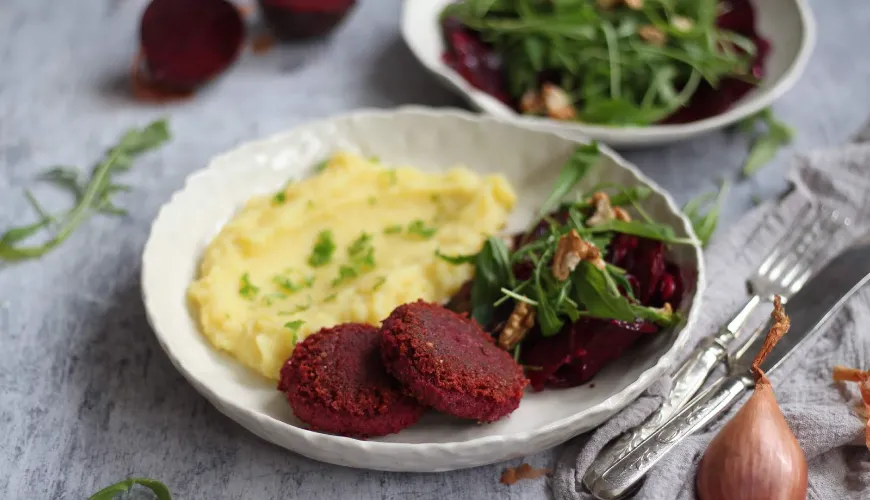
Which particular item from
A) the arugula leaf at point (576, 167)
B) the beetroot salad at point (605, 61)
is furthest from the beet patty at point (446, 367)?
the beetroot salad at point (605, 61)

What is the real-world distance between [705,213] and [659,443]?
6.33ft

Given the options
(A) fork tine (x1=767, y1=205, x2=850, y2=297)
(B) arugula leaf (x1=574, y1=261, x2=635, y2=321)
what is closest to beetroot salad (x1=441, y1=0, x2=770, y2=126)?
(A) fork tine (x1=767, y1=205, x2=850, y2=297)

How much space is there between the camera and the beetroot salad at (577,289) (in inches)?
138

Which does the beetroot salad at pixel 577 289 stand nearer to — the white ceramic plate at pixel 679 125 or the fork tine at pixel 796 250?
the fork tine at pixel 796 250

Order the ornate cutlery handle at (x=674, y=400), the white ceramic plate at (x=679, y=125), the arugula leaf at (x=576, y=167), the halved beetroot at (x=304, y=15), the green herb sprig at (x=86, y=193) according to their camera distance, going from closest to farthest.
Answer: the ornate cutlery handle at (x=674, y=400) < the arugula leaf at (x=576, y=167) < the green herb sprig at (x=86, y=193) < the white ceramic plate at (x=679, y=125) < the halved beetroot at (x=304, y=15)

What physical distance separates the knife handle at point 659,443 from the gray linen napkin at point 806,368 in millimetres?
85

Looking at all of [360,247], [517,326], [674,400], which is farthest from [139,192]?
[674,400]

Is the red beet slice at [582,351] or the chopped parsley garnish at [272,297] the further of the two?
the chopped parsley garnish at [272,297]

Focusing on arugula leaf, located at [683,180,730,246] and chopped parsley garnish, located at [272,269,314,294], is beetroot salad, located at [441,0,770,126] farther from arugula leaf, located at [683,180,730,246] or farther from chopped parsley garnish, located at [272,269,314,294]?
chopped parsley garnish, located at [272,269,314,294]

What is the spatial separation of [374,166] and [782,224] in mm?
2177

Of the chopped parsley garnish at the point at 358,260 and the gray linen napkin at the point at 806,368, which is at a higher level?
the gray linen napkin at the point at 806,368

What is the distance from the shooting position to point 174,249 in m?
3.96

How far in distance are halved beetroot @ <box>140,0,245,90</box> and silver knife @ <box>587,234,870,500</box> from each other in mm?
3689

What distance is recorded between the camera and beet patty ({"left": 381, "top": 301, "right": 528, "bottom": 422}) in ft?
10.0
